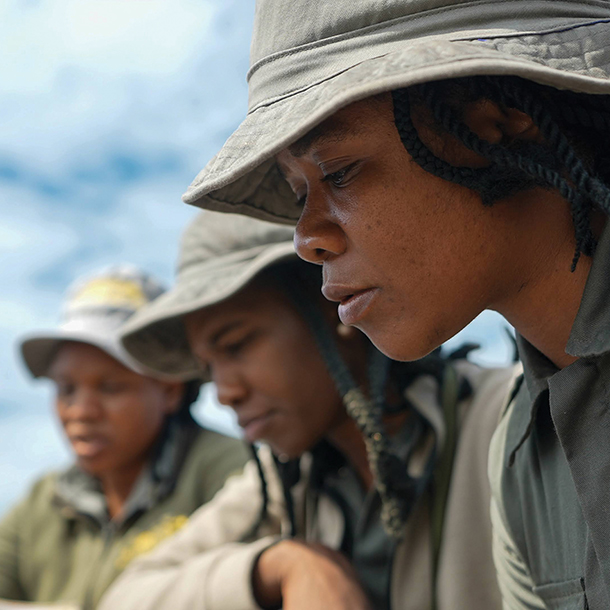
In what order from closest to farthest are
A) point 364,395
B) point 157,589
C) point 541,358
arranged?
1. point 541,358
2. point 157,589
3. point 364,395

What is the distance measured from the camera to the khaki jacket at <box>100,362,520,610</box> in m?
1.96

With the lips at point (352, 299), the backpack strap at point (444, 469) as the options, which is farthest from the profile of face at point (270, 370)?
the lips at point (352, 299)

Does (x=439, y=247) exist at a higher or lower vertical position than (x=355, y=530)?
higher

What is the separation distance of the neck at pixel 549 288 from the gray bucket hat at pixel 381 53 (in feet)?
0.81

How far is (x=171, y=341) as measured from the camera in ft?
9.20

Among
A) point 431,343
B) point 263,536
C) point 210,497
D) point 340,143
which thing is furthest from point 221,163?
point 210,497

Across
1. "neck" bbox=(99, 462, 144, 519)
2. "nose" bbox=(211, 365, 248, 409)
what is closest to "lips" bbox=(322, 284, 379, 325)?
"nose" bbox=(211, 365, 248, 409)

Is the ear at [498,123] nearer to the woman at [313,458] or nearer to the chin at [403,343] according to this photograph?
the chin at [403,343]

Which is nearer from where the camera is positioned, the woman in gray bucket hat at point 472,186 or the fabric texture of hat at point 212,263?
the woman in gray bucket hat at point 472,186

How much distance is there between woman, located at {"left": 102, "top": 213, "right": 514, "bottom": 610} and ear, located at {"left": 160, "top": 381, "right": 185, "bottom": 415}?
1040 mm

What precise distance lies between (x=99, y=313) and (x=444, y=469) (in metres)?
2.23

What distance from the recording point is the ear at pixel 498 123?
122 cm

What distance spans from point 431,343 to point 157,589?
1257mm

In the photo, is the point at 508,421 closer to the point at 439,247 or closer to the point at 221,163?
the point at 439,247
